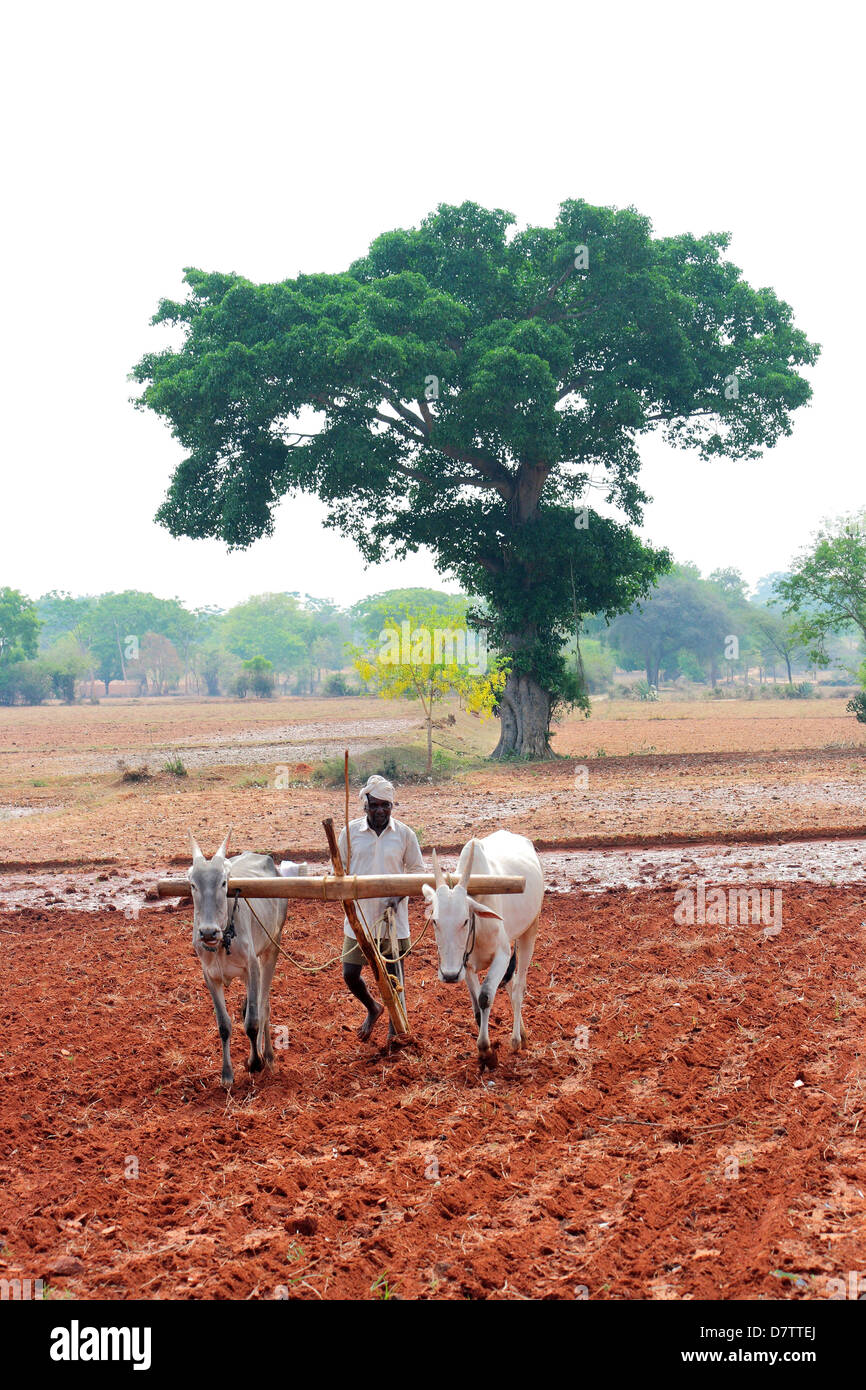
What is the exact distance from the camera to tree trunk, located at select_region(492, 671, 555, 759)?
28.6 m

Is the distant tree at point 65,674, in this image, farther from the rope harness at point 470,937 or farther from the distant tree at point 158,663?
the rope harness at point 470,937

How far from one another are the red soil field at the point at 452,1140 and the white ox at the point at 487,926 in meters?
0.44

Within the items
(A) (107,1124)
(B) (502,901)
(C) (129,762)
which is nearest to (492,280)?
(C) (129,762)

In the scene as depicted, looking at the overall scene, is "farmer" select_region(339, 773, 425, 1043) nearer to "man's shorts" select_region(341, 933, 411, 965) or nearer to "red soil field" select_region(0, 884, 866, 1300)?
"man's shorts" select_region(341, 933, 411, 965)

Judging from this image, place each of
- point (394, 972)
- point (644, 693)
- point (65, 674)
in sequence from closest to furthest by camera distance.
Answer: point (394, 972)
point (644, 693)
point (65, 674)

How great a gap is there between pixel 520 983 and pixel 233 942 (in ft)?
6.82

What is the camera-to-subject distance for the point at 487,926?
7.15 metres

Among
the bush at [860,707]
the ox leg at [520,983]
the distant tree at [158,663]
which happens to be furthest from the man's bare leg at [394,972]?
the distant tree at [158,663]

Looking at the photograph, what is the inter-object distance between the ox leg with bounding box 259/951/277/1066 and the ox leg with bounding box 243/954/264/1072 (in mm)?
60

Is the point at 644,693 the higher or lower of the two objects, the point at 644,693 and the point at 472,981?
the higher

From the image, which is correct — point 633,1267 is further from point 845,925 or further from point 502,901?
point 845,925

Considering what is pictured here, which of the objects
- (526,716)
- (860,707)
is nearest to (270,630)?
(860,707)

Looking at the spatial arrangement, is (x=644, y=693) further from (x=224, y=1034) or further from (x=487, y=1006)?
(x=224, y=1034)

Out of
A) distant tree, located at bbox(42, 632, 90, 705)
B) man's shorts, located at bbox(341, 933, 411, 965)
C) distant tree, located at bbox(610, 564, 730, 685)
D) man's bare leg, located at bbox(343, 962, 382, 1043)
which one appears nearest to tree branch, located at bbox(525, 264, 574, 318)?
man's shorts, located at bbox(341, 933, 411, 965)
